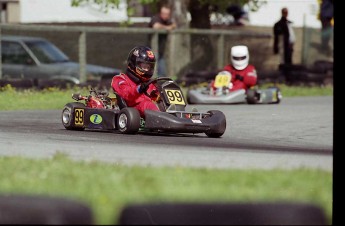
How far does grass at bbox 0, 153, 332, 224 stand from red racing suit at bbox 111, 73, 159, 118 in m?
2.84

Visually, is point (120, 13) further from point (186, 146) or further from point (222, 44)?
point (186, 146)

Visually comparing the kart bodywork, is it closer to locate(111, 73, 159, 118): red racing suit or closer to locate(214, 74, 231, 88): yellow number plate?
locate(214, 74, 231, 88): yellow number plate

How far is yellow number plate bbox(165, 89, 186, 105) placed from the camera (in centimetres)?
965

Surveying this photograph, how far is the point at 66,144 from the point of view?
8.73 m

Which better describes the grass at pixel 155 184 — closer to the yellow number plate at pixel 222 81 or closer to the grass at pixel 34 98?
the grass at pixel 34 98

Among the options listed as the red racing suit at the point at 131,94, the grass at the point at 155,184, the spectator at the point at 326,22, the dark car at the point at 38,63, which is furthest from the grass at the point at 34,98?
the spectator at the point at 326,22

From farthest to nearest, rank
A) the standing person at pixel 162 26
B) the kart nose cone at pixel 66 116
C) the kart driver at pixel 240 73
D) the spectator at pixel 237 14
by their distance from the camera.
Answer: the spectator at pixel 237 14 < the standing person at pixel 162 26 < the kart driver at pixel 240 73 < the kart nose cone at pixel 66 116

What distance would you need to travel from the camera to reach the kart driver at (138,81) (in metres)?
9.59

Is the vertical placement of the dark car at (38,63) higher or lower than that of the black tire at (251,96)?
higher

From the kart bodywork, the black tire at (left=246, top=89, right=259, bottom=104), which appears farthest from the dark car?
the black tire at (left=246, top=89, right=259, bottom=104)

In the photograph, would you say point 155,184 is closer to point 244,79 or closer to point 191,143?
point 191,143

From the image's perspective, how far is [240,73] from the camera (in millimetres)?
16156

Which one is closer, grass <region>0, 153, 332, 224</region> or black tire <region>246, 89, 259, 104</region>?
grass <region>0, 153, 332, 224</region>

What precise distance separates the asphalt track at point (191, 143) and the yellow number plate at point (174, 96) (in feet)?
1.06
